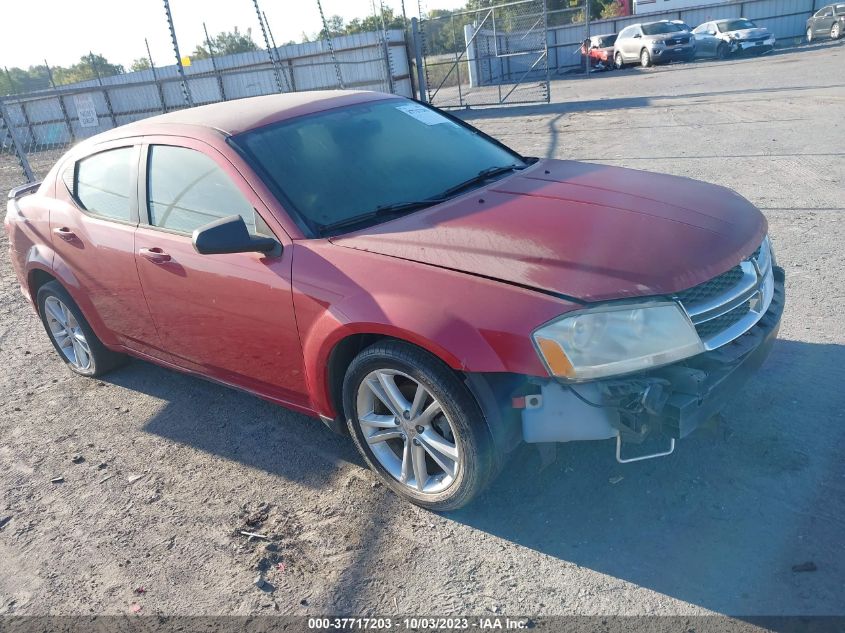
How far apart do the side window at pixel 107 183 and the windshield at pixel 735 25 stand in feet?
96.3

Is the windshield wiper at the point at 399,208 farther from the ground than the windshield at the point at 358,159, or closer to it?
closer to it

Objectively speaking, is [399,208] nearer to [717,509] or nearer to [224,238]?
[224,238]

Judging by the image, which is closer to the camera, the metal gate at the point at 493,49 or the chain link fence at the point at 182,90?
the chain link fence at the point at 182,90

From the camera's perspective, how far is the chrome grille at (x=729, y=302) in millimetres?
2646

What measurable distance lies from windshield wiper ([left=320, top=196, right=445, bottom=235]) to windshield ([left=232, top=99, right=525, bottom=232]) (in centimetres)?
2

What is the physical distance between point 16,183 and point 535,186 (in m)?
15.8

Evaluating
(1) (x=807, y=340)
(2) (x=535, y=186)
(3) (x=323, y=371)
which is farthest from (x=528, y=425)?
(1) (x=807, y=340)

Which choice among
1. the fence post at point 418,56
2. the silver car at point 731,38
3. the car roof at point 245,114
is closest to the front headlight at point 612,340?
the car roof at point 245,114

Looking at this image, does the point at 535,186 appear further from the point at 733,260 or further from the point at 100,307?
the point at 100,307

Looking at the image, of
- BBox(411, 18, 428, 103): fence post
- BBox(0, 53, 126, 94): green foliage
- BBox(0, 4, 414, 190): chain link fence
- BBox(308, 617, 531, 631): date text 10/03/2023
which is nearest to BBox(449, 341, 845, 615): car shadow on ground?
BBox(308, 617, 531, 631): date text 10/03/2023

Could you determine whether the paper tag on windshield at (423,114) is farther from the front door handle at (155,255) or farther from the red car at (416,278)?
the front door handle at (155,255)

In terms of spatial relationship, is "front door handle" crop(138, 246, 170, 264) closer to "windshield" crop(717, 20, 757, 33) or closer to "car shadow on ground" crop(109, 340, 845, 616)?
"car shadow on ground" crop(109, 340, 845, 616)

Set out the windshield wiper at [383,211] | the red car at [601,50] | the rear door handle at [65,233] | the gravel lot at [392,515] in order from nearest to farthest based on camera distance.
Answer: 1. the gravel lot at [392,515]
2. the windshield wiper at [383,211]
3. the rear door handle at [65,233]
4. the red car at [601,50]

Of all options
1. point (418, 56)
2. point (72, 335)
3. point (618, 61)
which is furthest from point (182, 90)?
point (618, 61)
